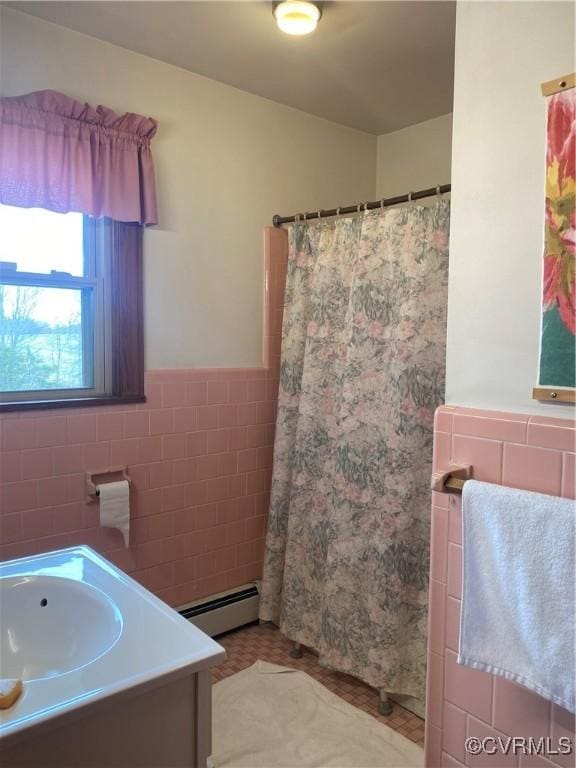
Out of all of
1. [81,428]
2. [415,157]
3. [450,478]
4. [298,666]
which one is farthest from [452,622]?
[415,157]

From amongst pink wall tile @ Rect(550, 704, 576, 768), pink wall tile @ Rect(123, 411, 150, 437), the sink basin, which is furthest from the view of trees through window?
pink wall tile @ Rect(550, 704, 576, 768)

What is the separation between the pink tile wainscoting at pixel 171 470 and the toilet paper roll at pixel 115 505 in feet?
0.24

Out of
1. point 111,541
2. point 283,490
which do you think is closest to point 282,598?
point 283,490

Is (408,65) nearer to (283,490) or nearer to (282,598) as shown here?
(283,490)

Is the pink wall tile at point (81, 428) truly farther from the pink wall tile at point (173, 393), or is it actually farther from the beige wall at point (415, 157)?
the beige wall at point (415, 157)

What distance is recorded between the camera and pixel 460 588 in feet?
4.38

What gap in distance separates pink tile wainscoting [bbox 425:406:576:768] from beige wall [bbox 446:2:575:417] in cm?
5

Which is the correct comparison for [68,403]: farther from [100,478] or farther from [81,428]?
[100,478]

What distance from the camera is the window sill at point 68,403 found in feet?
6.18

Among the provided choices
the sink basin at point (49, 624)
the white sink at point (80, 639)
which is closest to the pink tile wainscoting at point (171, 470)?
the white sink at point (80, 639)

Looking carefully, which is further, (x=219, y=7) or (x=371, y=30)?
(x=371, y=30)

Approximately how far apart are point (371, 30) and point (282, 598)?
227 centimetres

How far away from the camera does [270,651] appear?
2395 millimetres

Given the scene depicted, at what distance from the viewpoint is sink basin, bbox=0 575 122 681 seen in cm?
132
